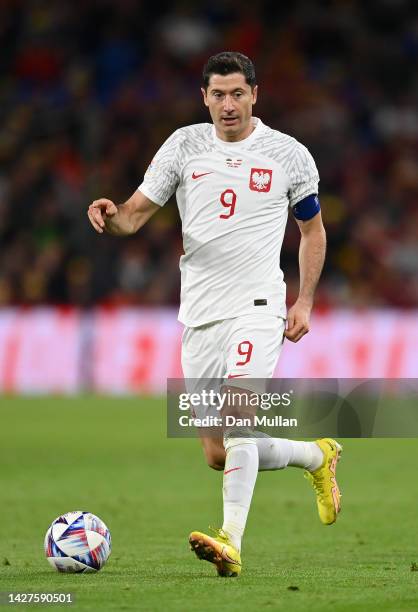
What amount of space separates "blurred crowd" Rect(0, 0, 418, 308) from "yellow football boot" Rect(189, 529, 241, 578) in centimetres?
1319

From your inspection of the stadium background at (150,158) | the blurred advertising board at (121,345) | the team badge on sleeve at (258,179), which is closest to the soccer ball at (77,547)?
the team badge on sleeve at (258,179)

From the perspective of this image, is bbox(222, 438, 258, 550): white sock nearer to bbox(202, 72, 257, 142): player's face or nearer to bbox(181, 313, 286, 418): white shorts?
bbox(181, 313, 286, 418): white shorts

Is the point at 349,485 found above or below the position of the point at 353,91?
below

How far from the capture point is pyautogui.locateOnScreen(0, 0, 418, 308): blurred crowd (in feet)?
65.1

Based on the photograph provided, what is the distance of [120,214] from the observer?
6781 mm

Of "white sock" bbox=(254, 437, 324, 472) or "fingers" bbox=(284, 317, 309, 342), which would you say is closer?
"fingers" bbox=(284, 317, 309, 342)

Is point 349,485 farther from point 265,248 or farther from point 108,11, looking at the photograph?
point 108,11

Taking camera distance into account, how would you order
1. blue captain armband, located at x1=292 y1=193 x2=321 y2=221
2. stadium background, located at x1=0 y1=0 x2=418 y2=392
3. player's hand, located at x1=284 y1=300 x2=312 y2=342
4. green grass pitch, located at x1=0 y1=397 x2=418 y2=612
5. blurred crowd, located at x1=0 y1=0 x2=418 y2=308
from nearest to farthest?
green grass pitch, located at x1=0 y1=397 x2=418 y2=612
player's hand, located at x1=284 y1=300 x2=312 y2=342
blue captain armband, located at x1=292 y1=193 x2=321 y2=221
stadium background, located at x1=0 y1=0 x2=418 y2=392
blurred crowd, located at x1=0 y1=0 x2=418 y2=308

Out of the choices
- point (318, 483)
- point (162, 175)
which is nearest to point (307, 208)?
point (162, 175)

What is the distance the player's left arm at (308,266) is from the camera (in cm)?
678

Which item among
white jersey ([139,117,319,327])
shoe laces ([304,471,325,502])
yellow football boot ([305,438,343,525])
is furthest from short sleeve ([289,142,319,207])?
shoe laces ([304,471,325,502])

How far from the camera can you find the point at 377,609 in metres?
5.38

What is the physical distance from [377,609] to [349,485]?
19.2 ft

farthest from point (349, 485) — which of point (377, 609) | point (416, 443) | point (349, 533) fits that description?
point (377, 609)
